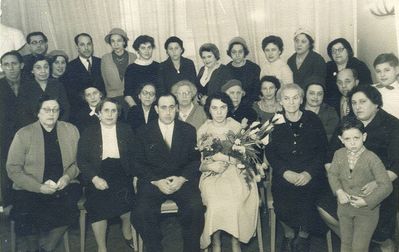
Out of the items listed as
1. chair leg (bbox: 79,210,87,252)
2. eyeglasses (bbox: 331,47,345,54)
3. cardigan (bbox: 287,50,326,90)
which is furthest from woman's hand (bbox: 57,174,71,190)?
eyeglasses (bbox: 331,47,345,54)

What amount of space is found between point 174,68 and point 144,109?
0.75 m

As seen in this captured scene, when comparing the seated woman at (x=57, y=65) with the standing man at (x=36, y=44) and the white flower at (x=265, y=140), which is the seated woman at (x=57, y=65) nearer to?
the standing man at (x=36, y=44)

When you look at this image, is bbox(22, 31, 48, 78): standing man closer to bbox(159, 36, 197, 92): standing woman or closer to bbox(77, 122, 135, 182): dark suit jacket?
bbox(159, 36, 197, 92): standing woman

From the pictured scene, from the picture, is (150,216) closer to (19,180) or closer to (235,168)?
(235,168)

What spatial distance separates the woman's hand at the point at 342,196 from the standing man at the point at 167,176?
3.36 ft

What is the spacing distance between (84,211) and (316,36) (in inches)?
146

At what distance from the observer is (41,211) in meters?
3.34

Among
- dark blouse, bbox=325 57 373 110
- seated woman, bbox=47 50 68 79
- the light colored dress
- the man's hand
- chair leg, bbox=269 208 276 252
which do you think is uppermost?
seated woman, bbox=47 50 68 79

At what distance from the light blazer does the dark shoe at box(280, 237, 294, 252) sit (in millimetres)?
1797

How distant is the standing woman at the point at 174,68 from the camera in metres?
4.72

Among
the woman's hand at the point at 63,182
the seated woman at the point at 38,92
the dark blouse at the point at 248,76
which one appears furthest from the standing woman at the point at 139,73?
the woman's hand at the point at 63,182

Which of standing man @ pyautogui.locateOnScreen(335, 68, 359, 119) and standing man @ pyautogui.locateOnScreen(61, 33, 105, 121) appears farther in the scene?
standing man @ pyautogui.locateOnScreen(61, 33, 105, 121)

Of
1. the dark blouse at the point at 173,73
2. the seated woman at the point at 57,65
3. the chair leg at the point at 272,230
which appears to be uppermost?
the seated woman at the point at 57,65

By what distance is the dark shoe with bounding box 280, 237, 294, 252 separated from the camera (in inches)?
134
